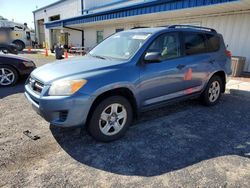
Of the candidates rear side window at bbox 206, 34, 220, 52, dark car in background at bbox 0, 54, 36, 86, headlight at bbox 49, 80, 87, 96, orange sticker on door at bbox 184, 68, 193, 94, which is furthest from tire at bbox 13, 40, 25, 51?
headlight at bbox 49, 80, 87, 96

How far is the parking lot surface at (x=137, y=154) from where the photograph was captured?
262 centimetres

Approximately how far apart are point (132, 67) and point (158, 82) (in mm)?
649

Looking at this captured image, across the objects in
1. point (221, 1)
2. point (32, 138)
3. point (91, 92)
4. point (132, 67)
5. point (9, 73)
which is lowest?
point (32, 138)

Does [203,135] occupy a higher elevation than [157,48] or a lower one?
lower

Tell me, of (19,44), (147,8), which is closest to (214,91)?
(147,8)

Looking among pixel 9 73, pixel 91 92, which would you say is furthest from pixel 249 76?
pixel 9 73

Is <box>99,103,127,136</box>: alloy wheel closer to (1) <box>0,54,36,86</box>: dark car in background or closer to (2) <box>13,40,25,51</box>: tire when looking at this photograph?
(1) <box>0,54,36,86</box>: dark car in background

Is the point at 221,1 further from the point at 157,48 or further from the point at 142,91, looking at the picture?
the point at 142,91

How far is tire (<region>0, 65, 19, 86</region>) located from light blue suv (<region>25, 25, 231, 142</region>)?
12.1 feet

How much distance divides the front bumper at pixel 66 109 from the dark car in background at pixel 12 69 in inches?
183

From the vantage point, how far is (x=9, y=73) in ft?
23.3

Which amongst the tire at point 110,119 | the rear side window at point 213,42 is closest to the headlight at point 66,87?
the tire at point 110,119

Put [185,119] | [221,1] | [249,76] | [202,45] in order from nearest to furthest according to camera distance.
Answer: [185,119] → [202,45] → [221,1] → [249,76]

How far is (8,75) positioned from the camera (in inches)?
280
